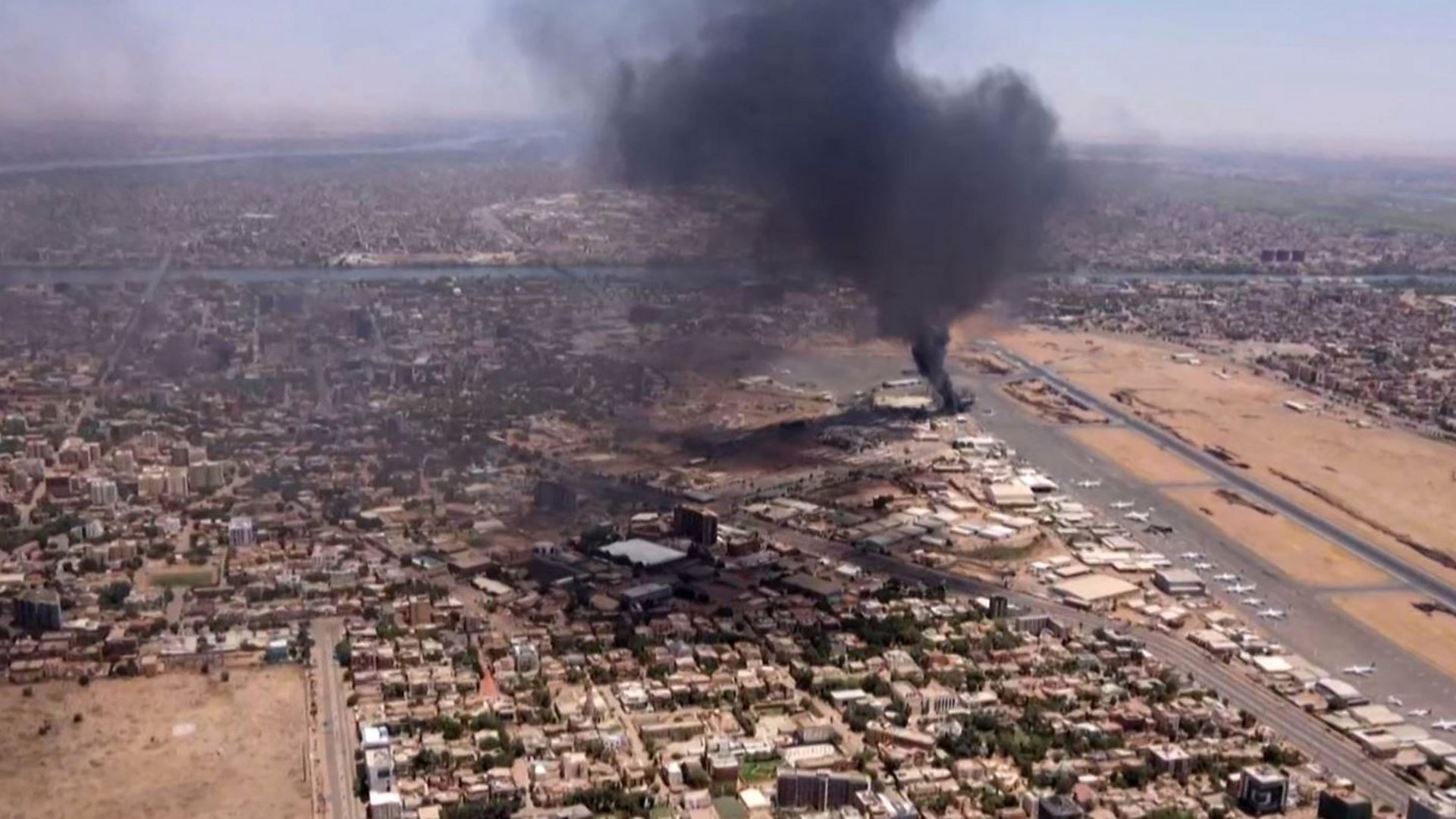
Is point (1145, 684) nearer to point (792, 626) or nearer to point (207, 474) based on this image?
point (792, 626)

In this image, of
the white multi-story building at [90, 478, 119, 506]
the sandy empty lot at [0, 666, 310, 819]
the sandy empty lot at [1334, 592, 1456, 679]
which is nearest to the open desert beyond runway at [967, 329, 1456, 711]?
the sandy empty lot at [1334, 592, 1456, 679]

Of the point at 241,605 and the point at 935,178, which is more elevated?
the point at 935,178

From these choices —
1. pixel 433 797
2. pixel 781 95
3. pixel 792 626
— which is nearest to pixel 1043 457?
pixel 781 95

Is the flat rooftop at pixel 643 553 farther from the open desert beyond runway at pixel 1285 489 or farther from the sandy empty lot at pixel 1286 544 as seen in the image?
the sandy empty lot at pixel 1286 544

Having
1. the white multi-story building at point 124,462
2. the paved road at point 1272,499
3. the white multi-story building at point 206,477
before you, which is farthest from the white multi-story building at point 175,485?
the paved road at point 1272,499

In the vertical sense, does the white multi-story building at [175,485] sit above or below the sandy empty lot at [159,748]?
above

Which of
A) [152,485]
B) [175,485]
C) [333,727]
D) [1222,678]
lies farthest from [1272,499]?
[152,485]
